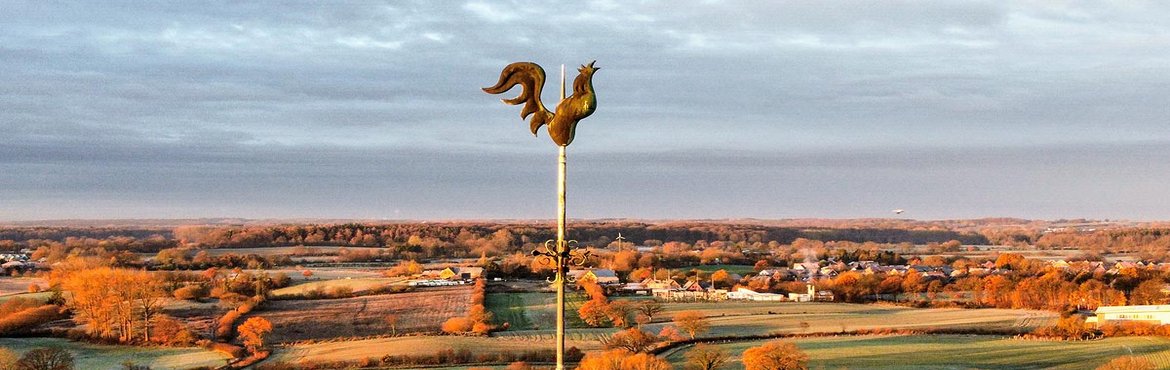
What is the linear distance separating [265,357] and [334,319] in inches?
614

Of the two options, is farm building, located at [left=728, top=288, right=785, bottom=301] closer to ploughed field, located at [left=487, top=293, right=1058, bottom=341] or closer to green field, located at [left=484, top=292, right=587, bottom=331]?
ploughed field, located at [left=487, top=293, right=1058, bottom=341]

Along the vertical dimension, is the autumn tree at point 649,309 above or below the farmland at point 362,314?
above

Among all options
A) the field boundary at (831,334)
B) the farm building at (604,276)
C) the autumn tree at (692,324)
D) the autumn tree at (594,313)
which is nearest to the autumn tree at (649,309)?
the autumn tree at (594,313)

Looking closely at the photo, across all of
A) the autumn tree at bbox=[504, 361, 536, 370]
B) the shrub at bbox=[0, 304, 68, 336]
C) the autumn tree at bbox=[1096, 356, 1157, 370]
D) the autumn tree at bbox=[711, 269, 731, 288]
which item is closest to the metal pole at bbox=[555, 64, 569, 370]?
the autumn tree at bbox=[504, 361, 536, 370]

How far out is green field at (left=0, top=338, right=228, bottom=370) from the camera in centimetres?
4359

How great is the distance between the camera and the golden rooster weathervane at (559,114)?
888 centimetres

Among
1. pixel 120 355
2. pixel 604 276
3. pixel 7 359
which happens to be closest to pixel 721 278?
pixel 604 276

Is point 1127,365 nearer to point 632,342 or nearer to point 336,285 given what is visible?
point 632,342

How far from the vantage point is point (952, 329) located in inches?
2146

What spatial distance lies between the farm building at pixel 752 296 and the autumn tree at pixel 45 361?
45.1 meters

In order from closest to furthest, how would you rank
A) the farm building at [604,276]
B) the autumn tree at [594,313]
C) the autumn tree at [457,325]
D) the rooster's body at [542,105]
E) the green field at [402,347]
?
the rooster's body at [542,105] < the green field at [402,347] < the autumn tree at [457,325] < the autumn tree at [594,313] < the farm building at [604,276]

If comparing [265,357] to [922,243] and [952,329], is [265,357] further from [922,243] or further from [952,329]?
[922,243]

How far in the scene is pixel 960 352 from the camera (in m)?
46.0

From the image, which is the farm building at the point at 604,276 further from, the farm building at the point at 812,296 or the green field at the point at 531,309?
the farm building at the point at 812,296
